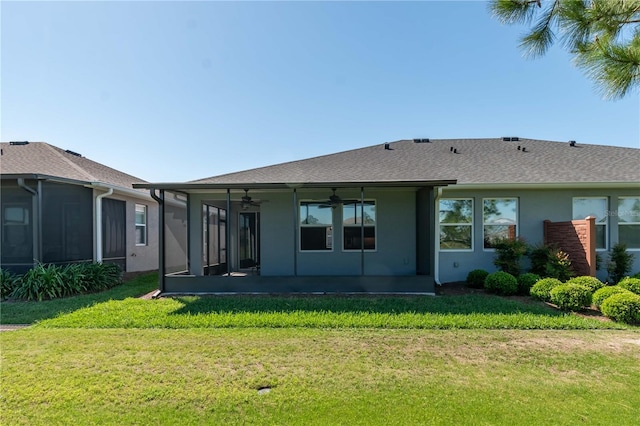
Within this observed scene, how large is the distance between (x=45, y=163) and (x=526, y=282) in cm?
1475

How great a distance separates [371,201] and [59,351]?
7.63 m

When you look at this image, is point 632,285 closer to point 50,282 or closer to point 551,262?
point 551,262

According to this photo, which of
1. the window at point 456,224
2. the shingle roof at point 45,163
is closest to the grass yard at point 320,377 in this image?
the window at point 456,224

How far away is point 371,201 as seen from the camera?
388 inches

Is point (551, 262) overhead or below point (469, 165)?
below

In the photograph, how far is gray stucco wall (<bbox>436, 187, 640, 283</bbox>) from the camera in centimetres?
966

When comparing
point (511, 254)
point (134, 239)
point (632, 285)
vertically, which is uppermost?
point (134, 239)

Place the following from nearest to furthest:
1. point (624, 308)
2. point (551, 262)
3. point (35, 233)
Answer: point (624, 308), point (551, 262), point (35, 233)

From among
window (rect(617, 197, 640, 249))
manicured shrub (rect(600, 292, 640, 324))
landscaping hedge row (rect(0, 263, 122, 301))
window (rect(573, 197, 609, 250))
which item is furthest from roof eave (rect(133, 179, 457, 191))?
window (rect(617, 197, 640, 249))

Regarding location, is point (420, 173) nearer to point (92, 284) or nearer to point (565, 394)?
point (565, 394)

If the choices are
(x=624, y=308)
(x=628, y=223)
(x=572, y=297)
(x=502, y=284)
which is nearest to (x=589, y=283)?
(x=572, y=297)

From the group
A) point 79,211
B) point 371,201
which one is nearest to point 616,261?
point 371,201

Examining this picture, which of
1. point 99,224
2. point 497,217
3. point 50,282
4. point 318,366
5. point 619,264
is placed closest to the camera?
point 318,366

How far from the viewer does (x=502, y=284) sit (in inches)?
312
